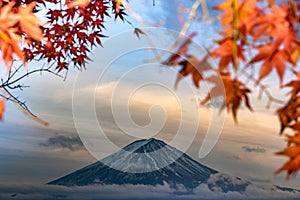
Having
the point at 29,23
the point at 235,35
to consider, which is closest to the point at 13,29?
the point at 29,23

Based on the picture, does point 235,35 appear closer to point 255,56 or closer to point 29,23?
point 255,56

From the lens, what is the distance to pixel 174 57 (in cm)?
126

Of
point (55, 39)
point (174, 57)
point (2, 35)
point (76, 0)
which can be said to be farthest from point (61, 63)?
point (174, 57)

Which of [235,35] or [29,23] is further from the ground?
[29,23]

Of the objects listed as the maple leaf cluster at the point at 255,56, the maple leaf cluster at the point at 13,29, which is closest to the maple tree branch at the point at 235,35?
the maple leaf cluster at the point at 255,56

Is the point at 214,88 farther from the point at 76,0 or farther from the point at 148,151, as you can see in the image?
the point at 148,151

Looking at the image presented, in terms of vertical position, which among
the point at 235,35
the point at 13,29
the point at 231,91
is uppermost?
the point at 13,29

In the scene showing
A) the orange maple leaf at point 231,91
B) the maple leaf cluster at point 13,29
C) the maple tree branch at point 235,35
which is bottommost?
the orange maple leaf at point 231,91

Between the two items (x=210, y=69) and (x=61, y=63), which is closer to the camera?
(x=210, y=69)

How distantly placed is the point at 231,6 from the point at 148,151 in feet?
36.9

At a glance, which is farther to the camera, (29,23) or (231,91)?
(29,23)

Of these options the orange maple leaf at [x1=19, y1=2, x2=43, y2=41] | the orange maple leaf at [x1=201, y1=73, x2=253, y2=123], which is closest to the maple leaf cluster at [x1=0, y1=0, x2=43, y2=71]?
the orange maple leaf at [x1=19, y1=2, x2=43, y2=41]

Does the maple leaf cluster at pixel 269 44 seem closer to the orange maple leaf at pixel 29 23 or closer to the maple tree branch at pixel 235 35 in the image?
the maple tree branch at pixel 235 35

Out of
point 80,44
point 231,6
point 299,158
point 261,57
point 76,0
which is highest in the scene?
point 80,44
